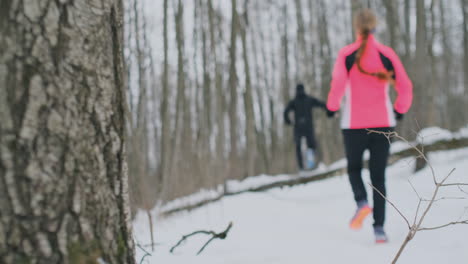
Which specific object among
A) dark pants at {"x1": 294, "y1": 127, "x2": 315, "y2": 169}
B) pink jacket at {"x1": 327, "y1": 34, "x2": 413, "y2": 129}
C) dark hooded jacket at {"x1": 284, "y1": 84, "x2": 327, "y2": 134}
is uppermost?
pink jacket at {"x1": 327, "y1": 34, "x2": 413, "y2": 129}

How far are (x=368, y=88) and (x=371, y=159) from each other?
21.4 inches

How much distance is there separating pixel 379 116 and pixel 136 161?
19.9 ft

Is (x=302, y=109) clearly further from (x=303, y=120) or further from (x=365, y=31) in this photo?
(x=365, y=31)

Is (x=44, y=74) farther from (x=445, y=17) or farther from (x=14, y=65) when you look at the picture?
(x=445, y=17)

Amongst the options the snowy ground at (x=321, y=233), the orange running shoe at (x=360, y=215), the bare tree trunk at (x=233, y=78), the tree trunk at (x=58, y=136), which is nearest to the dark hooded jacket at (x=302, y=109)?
the bare tree trunk at (x=233, y=78)

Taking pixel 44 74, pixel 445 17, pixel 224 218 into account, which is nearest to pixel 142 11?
pixel 224 218

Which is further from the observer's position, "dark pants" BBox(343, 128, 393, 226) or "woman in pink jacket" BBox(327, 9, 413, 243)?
"woman in pink jacket" BBox(327, 9, 413, 243)

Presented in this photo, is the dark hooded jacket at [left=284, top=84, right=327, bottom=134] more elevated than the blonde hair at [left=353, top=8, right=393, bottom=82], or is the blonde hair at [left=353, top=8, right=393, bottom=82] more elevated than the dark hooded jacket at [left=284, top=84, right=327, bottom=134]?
the blonde hair at [left=353, top=8, right=393, bottom=82]

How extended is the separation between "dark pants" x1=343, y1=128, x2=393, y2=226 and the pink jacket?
0.08 meters

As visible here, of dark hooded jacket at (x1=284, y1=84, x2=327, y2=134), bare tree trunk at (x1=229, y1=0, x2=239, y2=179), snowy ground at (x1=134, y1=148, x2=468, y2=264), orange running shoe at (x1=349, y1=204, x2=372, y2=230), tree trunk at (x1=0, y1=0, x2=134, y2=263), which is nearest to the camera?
tree trunk at (x1=0, y1=0, x2=134, y2=263)

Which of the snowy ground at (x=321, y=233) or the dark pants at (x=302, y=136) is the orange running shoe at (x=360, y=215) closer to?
the snowy ground at (x=321, y=233)

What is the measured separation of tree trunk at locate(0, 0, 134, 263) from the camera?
1043 millimetres

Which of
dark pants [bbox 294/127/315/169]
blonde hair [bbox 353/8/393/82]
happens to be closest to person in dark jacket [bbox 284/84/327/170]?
dark pants [bbox 294/127/315/169]

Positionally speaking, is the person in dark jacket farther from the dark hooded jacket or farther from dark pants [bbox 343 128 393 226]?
dark pants [bbox 343 128 393 226]
